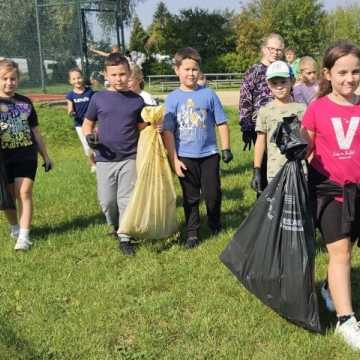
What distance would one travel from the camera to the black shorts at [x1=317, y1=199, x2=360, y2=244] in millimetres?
3336

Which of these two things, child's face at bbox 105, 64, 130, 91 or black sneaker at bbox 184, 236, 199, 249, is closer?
child's face at bbox 105, 64, 130, 91

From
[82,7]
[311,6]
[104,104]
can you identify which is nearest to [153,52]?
[311,6]

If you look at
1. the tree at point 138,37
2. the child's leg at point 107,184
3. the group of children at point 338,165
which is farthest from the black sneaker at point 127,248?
the tree at point 138,37

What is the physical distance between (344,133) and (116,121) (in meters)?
2.31

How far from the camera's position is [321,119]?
3324 mm

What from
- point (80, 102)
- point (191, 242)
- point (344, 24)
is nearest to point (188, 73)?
point (191, 242)

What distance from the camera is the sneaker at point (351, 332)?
3.25 metres

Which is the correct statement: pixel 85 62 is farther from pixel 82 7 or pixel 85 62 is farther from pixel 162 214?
pixel 162 214

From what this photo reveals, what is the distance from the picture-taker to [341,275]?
11.0 feet

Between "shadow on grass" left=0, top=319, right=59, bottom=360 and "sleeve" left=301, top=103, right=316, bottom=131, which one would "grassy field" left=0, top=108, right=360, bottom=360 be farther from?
"sleeve" left=301, top=103, right=316, bottom=131

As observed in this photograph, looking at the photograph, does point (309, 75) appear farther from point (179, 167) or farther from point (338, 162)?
point (338, 162)

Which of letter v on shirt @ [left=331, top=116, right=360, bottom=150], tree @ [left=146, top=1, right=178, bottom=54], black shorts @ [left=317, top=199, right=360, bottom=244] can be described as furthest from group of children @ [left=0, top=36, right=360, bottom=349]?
tree @ [left=146, top=1, right=178, bottom=54]

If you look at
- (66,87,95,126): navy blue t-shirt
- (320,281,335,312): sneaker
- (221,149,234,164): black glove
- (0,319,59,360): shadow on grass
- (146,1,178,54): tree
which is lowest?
(0,319,59,360): shadow on grass

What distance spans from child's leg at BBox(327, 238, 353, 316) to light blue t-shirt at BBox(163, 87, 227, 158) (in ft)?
6.53
